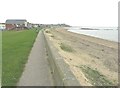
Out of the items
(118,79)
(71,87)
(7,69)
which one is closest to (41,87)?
(71,87)

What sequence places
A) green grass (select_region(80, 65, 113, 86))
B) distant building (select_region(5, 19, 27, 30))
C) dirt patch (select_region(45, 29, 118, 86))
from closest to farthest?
green grass (select_region(80, 65, 113, 86)) < dirt patch (select_region(45, 29, 118, 86)) < distant building (select_region(5, 19, 27, 30))

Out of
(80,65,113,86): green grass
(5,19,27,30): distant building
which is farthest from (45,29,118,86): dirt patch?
(5,19,27,30): distant building

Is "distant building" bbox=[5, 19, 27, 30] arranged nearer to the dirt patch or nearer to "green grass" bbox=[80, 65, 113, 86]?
the dirt patch

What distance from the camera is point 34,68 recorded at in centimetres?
1166

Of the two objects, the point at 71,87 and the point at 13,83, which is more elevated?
the point at 71,87

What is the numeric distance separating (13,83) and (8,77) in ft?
3.52

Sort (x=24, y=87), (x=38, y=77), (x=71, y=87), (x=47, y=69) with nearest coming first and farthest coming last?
(x=71, y=87)
(x=24, y=87)
(x=38, y=77)
(x=47, y=69)

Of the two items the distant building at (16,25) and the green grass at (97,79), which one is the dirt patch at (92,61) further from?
the distant building at (16,25)

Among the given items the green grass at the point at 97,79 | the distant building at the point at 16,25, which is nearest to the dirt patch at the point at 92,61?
the green grass at the point at 97,79

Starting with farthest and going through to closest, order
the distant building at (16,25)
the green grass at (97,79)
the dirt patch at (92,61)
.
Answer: the distant building at (16,25), the dirt patch at (92,61), the green grass at (97,79)

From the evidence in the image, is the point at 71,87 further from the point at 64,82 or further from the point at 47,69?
the point at 47,69

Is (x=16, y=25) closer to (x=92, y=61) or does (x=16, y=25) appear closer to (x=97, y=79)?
(x=92, y=61)

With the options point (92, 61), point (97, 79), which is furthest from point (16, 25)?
point (97, 79)

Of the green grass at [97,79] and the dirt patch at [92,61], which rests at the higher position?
the green grass at [97,79]
